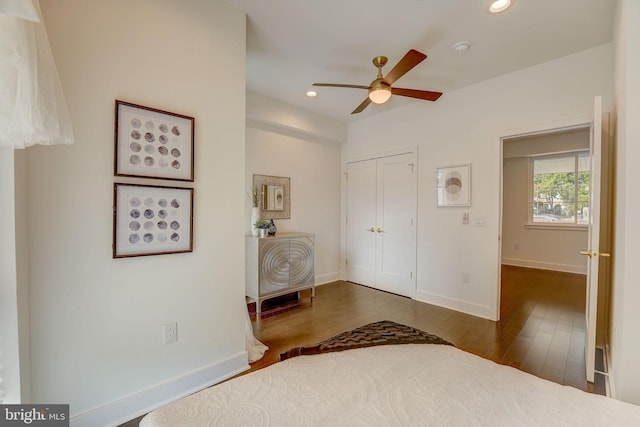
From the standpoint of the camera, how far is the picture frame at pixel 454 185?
335cm

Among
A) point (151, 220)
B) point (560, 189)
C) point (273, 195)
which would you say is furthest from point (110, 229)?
point (560, 189)

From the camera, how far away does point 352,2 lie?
2021 millimetres

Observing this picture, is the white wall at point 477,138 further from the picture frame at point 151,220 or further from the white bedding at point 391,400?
the picture frame at point 151,220

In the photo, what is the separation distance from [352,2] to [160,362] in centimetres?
280

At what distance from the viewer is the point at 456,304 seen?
345 centimetres

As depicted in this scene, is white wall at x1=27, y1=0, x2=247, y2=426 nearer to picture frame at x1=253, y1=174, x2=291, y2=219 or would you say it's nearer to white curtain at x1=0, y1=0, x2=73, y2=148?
white curtain at x1=0, y1=0, x2=73, y2=148

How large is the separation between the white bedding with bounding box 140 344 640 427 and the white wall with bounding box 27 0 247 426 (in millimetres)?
962

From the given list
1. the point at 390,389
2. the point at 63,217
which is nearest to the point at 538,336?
the point at 390,389

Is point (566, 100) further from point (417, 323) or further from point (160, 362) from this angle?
point (160, 362)

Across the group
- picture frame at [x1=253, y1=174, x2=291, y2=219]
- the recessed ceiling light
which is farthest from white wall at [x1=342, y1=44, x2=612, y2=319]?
picture frame at [x1=253, y1=174, x2=291, y2=219]

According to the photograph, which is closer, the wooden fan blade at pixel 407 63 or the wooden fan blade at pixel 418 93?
the wooden fan blade at pixel 407 63

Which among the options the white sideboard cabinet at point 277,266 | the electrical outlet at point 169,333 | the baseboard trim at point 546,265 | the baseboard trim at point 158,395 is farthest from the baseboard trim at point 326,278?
the baseboard trim at point 546,265

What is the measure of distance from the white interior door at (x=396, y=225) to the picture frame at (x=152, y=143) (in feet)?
9.82

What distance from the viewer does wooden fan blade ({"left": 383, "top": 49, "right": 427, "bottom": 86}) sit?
6.64ft
